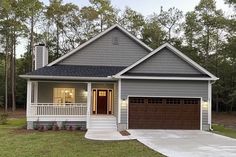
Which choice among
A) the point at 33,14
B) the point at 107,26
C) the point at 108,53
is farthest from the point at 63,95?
the point at 107,26

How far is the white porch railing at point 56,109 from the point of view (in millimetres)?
20062

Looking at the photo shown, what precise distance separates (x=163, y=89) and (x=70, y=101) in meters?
6.43

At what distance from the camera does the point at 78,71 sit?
21.8 metres

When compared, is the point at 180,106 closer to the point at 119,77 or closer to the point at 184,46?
the point at 119,77

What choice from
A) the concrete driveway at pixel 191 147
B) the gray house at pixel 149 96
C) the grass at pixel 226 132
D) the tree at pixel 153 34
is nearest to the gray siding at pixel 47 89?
the gray house at pixel 149 96

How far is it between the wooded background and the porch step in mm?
19382

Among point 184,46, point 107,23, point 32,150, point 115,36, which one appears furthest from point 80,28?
point 32,150

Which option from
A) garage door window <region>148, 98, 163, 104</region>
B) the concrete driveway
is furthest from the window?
the concrete driveway

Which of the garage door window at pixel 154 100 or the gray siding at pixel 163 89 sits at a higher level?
the gray siding at pixel 163 89

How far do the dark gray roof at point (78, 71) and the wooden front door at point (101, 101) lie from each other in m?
1.71

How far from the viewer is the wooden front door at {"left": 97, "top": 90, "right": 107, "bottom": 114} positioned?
2361 centimetres

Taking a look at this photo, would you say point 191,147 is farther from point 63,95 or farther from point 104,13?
point 104,13

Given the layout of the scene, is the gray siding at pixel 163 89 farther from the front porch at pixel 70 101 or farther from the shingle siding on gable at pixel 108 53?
the shingle siding on gable at pixel 108 53

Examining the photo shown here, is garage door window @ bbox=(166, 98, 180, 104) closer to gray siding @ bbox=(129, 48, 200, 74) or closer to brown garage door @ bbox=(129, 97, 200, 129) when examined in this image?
brown garage door @ bbox=(129, 97, 200, 129)
